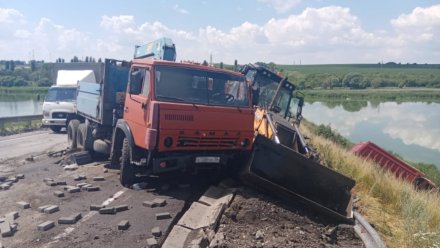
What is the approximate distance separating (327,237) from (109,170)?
6.40 m

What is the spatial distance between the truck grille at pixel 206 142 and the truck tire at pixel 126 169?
1.46 metres

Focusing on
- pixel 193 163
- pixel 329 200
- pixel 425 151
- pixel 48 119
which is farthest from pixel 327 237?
pixel 425 151

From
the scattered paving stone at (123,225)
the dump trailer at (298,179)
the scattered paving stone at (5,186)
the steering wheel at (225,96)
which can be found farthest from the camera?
the scattered paving stone at (5,186)

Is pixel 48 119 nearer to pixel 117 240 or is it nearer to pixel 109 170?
pixel 109 170

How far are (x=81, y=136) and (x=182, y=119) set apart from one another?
6611mm

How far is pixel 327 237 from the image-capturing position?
6469mm

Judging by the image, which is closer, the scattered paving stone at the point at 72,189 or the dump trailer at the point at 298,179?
the dump trailer at the point at 298,179

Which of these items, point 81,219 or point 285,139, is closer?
point 81,219

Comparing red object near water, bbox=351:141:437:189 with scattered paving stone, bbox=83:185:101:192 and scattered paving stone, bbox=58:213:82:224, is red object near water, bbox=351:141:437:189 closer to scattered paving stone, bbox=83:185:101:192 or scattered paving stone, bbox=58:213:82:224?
scattered paving stone, bbox=83:185:101:192

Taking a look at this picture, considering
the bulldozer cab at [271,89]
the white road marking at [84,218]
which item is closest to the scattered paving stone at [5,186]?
the white road marking at [84,218]

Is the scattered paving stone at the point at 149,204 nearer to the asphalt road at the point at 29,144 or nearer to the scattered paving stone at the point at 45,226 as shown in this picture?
the scattered paving stone at the point at 45,226

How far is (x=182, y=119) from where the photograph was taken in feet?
26.3

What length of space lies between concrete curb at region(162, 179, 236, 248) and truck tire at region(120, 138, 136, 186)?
2.01m

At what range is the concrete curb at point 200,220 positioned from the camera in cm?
588
